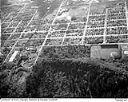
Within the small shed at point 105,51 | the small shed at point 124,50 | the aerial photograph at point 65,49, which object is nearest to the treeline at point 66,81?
the aerial photograph at point 65,49

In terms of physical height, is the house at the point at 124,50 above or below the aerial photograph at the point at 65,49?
above

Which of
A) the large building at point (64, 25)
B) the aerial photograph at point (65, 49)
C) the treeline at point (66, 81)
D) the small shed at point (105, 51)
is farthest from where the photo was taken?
the large building at point (64, 25)

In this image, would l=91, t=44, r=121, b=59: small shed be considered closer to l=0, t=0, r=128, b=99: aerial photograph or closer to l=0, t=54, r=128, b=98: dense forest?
l=0, t=0, r=128, b=99: aerial photograph

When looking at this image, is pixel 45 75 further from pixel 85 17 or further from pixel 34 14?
pixel 34 14

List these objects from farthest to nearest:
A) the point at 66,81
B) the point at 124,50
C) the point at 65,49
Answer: the point at 65,49 < the point at 124,50 < the point at 66,81

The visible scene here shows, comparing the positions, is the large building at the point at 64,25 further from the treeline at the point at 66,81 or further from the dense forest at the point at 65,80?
the treeline at the point at 66,81

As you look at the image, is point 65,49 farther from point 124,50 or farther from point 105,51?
point 124,50

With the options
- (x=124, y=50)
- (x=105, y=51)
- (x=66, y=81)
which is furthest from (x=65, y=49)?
(x=124, y=50)

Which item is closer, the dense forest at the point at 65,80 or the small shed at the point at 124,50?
the dense forest at the point at 65,80
